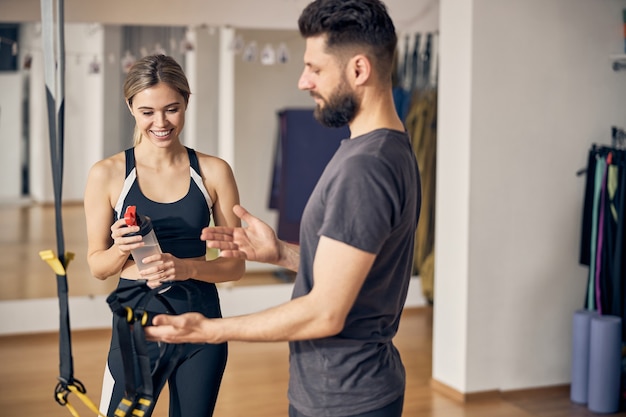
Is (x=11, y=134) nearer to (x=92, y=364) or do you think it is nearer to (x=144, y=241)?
(x=92, y=364)

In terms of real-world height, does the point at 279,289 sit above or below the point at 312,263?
below

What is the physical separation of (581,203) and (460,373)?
108 centimetres

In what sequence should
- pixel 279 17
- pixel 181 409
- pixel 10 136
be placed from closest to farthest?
pixel 181 409 → pixel 10 136 → pixel 279 17

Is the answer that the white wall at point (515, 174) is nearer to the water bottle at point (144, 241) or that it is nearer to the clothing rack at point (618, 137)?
the clothing rack at point (618, 137)

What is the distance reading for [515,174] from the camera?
445 centimetres

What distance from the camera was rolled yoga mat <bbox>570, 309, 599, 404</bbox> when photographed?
4406mm

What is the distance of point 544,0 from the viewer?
4.44 m

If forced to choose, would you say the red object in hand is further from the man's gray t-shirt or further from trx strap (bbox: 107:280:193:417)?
the man's gray t-shirt

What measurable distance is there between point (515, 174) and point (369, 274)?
9.33ft

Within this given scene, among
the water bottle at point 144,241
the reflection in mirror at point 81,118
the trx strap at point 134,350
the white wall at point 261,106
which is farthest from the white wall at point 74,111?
the trx strap at point 134,350

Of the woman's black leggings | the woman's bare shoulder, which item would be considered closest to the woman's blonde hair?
the woman's bare shoulder

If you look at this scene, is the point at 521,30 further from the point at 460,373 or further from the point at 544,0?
the point at 460,373

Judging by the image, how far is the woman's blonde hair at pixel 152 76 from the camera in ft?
7.75

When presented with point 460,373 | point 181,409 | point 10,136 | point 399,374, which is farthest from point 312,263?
point 10,136
